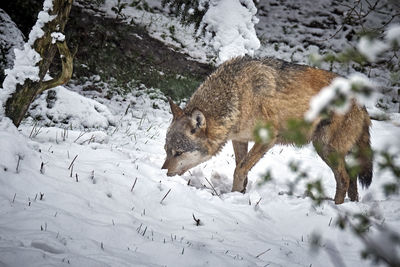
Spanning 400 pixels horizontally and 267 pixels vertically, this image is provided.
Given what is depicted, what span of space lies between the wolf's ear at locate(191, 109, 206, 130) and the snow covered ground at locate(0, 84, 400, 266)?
91 centimetres

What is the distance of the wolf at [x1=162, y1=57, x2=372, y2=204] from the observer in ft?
15.0

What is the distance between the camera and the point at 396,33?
3.86 feet

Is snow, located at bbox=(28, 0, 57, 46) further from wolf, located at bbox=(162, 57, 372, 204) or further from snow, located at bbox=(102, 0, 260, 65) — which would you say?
snow, located at bbox=(102, 0, 260, 65)

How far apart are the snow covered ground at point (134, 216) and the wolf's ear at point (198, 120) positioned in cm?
91

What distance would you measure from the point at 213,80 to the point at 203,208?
89.1 inches

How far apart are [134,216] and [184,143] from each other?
189cm

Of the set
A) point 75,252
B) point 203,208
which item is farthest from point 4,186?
point 203,208

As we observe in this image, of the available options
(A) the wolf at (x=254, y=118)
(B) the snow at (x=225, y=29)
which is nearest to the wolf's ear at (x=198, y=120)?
(A) the wolf at (x=254, y=118)

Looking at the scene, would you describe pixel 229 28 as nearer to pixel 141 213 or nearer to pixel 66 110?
pixel 66 110

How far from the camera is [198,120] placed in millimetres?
4516

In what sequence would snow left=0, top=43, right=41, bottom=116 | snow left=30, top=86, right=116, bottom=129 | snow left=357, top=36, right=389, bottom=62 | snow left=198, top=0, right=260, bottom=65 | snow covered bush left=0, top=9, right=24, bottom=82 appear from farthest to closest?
snow left=198, top=0, right=260, bottom=65, snow left=30, top=86, right=116, bottom=129, snow covered bush left=0, top=9, right=24, bottom=82, snow left=0, top=43, right=41, bottom=116, snow left=357, top=36, right=389, bottom=62

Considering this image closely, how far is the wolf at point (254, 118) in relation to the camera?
4.56 m

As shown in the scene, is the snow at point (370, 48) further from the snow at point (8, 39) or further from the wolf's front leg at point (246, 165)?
the snow at point (8, 39)

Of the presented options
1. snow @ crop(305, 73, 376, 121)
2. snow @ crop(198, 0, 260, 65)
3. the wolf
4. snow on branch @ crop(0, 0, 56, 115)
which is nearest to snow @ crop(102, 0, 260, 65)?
snow @ crop(198, 0, 260, 65)
